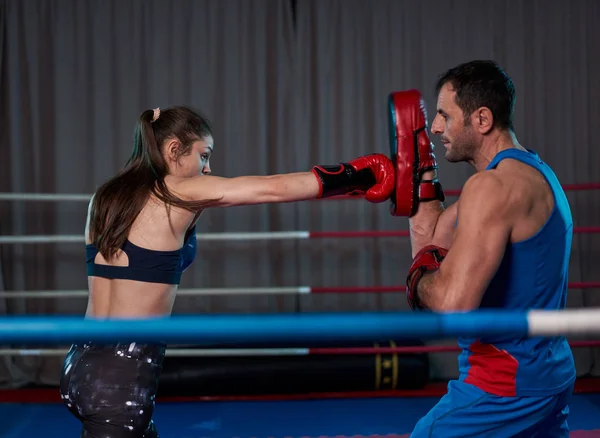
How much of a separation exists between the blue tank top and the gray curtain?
252 centimetres

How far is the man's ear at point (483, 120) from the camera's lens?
4.96 feet

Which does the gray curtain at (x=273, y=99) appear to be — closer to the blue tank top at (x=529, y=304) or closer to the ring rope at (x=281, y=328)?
the blue tank top at (x=529, y=304)

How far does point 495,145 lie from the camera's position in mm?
1535

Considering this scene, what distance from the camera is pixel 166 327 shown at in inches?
30.7

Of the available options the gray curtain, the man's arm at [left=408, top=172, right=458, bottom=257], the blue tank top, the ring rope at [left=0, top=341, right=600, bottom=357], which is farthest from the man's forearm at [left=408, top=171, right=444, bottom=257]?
the gray curtain

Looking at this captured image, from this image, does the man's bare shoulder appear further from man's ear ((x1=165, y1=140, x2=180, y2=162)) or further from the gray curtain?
the gray curtain

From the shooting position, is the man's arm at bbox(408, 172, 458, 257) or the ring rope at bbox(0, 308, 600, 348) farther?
the man's arm at bbox(408, 172, 458, 257)

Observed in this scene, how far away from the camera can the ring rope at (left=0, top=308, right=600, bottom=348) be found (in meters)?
0.77

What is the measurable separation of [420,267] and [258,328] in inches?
30.4

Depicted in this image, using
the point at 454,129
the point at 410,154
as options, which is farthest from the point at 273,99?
the point at 454,129

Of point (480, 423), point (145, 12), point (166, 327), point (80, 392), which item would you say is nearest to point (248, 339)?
point (166, 327)

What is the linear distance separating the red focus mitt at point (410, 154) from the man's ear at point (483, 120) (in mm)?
180

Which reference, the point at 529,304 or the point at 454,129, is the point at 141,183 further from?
the point at 529,304

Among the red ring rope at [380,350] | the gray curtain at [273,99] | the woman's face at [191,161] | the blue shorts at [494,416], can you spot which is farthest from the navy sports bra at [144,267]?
the gray curtain at [273,99]
